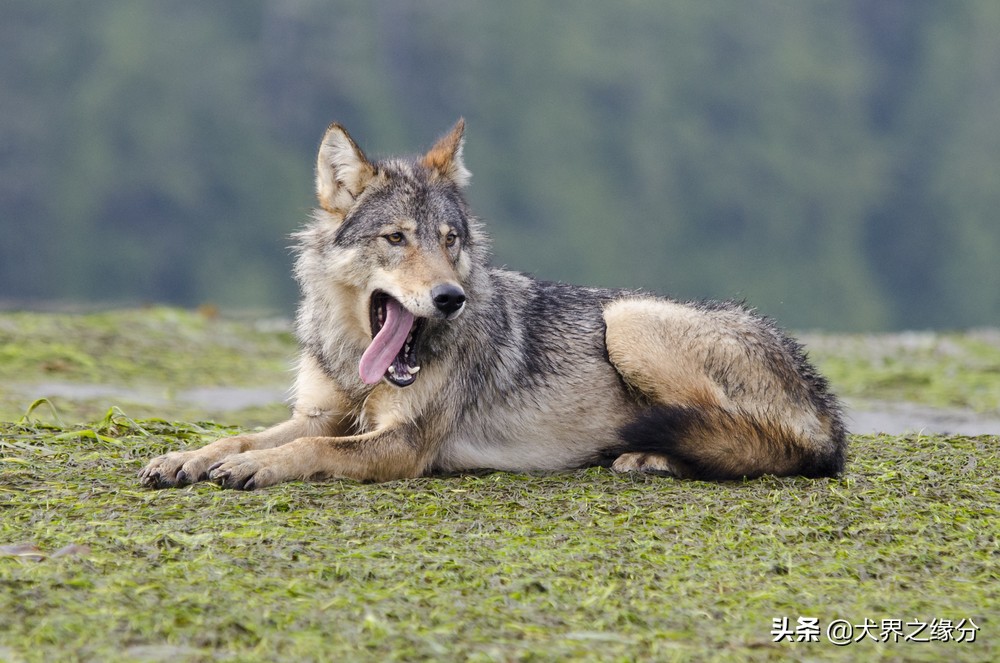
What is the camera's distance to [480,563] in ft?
18.0

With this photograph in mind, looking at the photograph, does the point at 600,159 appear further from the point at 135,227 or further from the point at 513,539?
the point at 513,539

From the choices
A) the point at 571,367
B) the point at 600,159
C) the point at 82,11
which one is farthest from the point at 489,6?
the point at 571,367

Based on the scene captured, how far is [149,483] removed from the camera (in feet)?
22.0

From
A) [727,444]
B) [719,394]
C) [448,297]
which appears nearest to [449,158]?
[448,297]

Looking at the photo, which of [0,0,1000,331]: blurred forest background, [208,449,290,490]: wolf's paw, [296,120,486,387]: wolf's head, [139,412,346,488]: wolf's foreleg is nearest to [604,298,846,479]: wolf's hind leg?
[296,120,486,387]: wolf's head

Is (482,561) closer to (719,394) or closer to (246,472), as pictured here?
(246,472)

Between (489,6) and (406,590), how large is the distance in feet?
462

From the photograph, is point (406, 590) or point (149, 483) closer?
point (406, 590)

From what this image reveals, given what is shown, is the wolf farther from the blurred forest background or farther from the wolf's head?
the blurred forest background

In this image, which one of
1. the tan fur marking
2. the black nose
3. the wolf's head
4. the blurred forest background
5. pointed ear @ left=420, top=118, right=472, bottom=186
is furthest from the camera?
the blurred forest background

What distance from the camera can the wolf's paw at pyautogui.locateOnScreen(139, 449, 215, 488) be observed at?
22.0 feet

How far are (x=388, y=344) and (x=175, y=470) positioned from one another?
1438 millimetres

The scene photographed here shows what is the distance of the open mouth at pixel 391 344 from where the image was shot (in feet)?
23.8

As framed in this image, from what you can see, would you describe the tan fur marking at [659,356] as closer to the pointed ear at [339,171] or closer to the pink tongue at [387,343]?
the pink tongue at [387,343]
